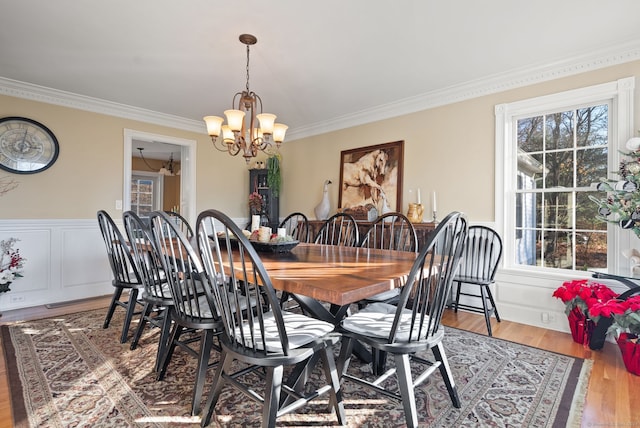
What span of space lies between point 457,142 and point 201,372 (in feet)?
10.4

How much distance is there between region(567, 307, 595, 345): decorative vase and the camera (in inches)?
99.7

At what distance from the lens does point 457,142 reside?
3.53 m

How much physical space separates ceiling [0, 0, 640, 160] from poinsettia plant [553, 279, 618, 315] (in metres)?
1.81

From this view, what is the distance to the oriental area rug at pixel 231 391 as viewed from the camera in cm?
158

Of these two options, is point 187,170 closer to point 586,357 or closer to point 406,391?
point 406,391

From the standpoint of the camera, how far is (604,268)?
9.11ft

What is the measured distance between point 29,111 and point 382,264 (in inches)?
164

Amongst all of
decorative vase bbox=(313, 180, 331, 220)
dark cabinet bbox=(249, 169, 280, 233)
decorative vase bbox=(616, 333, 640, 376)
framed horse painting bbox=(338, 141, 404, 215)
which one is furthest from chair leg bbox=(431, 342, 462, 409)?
dark cabinet bbox=(249, 169, 280, 233)

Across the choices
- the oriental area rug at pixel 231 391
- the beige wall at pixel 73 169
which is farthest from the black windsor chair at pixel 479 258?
the beige wall at pixel 73 169

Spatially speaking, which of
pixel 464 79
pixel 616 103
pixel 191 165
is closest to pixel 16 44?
A: pixel 191 165

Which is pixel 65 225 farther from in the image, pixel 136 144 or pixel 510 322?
pixel 510 322

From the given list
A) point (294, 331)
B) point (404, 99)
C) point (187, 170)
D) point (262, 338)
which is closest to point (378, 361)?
point (294, 331)

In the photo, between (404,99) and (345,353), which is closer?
(345,353)

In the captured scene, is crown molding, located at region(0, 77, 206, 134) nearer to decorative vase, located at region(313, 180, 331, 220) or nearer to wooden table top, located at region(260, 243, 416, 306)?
decorative vase, located at region(313, 180, 331, 220)
